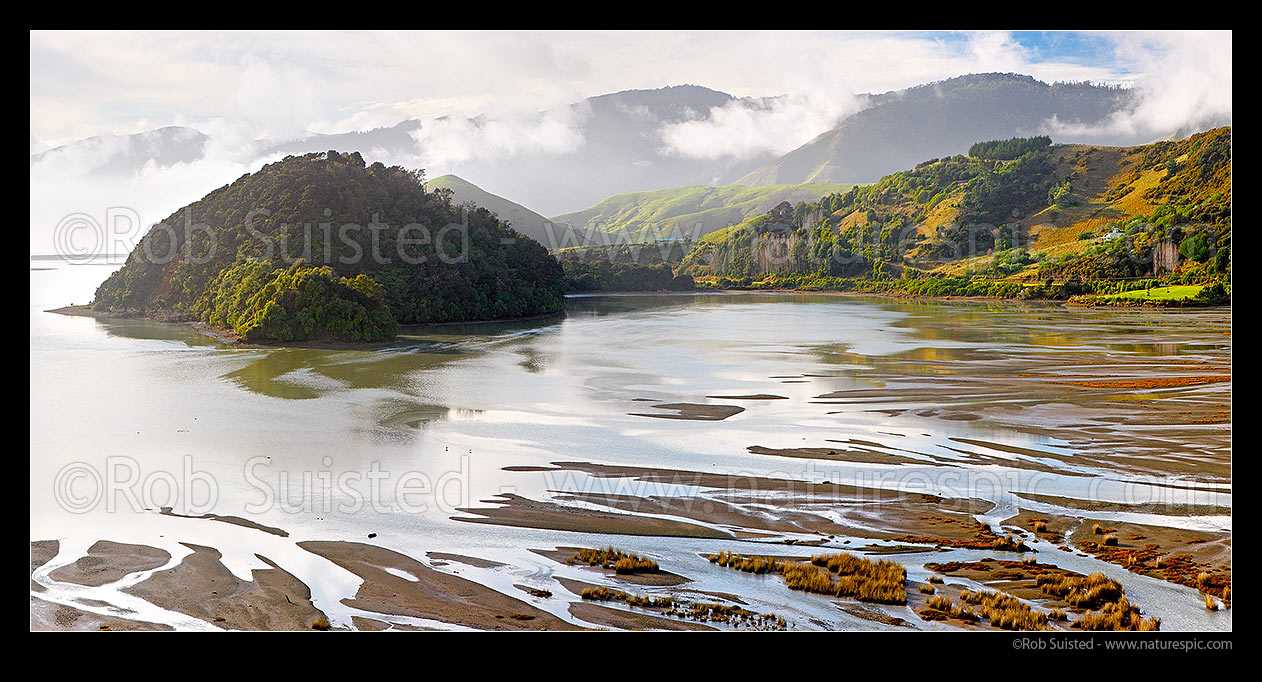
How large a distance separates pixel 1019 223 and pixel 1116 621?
8810 cm

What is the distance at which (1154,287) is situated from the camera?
56375mm

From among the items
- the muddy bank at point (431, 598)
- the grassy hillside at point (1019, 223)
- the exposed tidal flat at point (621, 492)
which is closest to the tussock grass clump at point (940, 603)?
the exposed tidal flat at point (621, 492)

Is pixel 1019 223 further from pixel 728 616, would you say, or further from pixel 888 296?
pixel 728 616

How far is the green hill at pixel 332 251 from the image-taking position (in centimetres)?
3975

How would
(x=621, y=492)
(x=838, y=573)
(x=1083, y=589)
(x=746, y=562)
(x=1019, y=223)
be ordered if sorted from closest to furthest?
(x=1083, y=589) < (x=838, y=573) < (x=746, y=562) < (x=621, y=492) < (x=1019, y=223)

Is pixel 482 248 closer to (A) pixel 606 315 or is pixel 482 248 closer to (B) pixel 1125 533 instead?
(A) pixel 606 315

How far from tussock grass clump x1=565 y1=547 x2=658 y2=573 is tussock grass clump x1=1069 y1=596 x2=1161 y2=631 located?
133 inches

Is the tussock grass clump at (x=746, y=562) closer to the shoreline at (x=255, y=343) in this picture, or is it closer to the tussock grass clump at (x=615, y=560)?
the tussock grass clump at (x=615, y=560)

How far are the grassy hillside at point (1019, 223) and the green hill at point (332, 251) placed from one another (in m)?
40.5

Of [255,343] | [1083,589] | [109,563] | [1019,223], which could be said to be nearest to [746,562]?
[1083,589]

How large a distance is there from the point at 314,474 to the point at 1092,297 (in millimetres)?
56380

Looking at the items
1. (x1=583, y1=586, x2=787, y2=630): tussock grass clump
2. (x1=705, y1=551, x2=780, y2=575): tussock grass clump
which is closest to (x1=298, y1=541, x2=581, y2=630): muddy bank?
(x1=583, y1=586, x2=787, y2=630): tussock grass clump

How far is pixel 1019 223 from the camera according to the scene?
87062 mm
